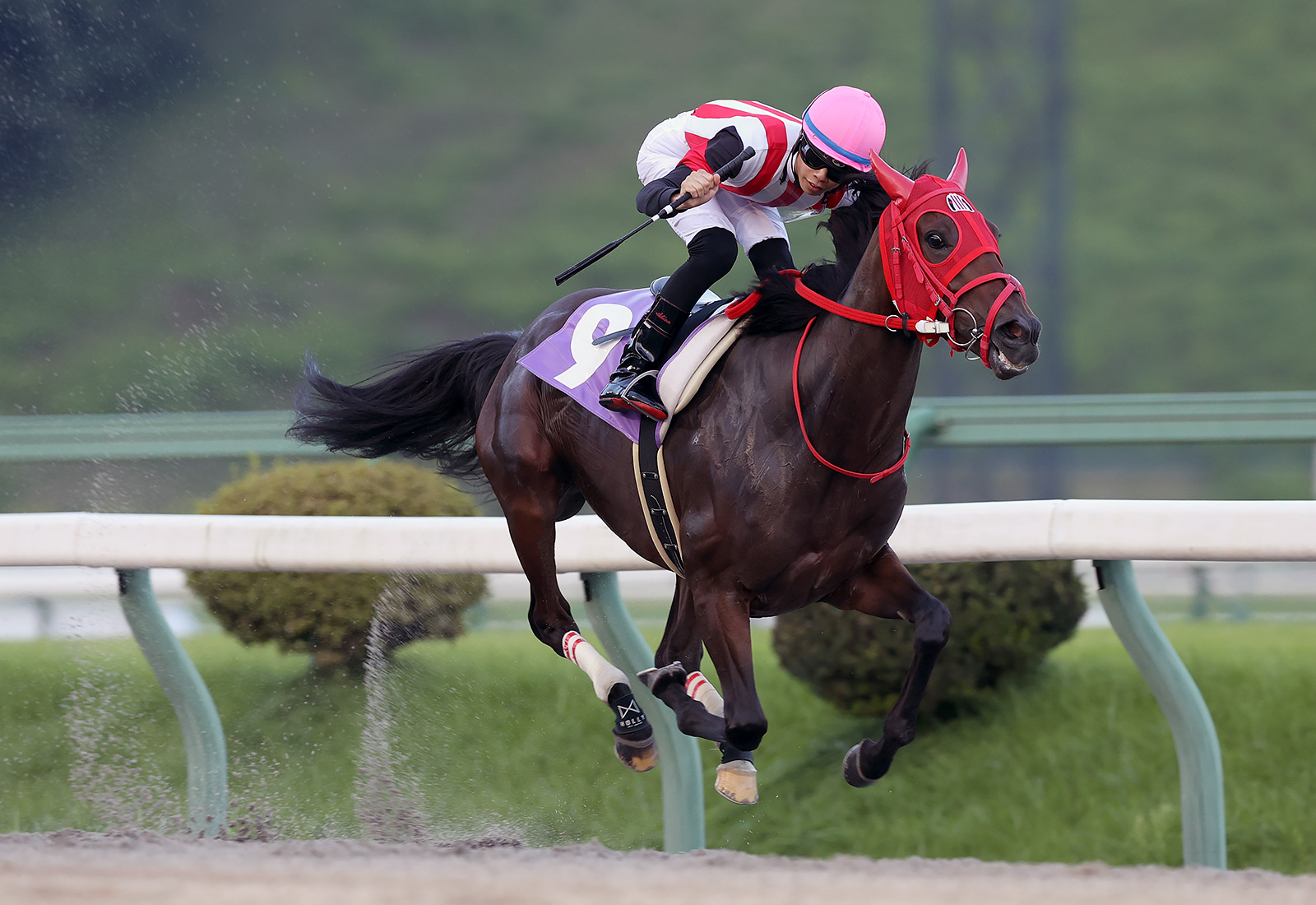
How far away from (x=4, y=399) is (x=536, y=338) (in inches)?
228

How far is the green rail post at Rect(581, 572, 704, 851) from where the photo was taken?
343cm

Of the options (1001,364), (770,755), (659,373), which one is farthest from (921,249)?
(770,755)

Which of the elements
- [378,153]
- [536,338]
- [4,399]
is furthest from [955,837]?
[4,399]

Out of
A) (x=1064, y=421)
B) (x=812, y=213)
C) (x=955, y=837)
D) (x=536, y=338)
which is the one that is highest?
(x=812, y=213)

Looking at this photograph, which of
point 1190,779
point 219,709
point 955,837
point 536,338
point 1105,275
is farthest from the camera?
point 1105,275

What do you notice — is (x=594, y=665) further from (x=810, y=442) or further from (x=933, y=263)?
(x=933, y=263)

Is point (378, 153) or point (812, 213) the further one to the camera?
point (378, 153)

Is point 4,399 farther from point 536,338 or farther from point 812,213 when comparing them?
point 812,213

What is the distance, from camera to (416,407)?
3.79m

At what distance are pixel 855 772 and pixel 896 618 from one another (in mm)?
344

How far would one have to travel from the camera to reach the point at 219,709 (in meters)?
5.08

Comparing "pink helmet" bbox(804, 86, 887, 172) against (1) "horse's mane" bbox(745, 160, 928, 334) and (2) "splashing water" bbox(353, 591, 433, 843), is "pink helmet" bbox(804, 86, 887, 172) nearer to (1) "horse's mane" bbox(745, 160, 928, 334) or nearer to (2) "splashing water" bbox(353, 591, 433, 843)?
(1) "horse's mane" bbox(745, 160, 928, 334)

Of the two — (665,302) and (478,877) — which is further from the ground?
(665,302)

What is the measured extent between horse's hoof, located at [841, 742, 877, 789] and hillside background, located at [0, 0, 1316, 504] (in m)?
3.41
